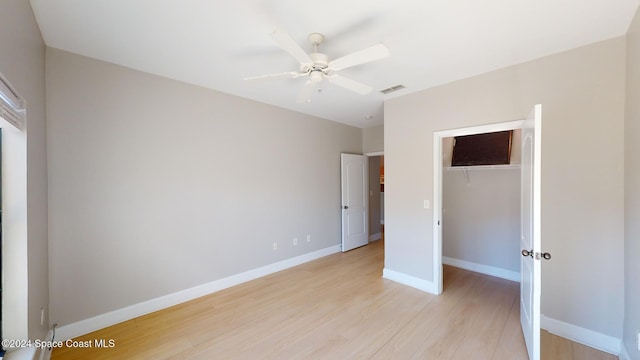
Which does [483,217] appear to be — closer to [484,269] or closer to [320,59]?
[484,269]

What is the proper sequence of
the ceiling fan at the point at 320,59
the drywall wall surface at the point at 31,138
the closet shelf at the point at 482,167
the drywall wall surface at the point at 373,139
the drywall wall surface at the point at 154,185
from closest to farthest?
the drywall wall surface at the point at 31,138, the ceiling fan at the point at 320,59, the drywall wall surface at the point at 154,185, the closet shelf at the point at 482,167, the drywall wall surface at the point at 373,139

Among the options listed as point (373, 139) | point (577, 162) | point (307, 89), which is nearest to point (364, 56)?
point (307, 89)

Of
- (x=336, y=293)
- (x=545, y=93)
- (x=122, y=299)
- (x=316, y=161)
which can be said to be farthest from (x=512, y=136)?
(x=122, y=299)

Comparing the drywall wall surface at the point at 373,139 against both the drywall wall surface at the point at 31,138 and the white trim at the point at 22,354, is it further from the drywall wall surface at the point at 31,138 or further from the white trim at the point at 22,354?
the white trim at the point at 22,354

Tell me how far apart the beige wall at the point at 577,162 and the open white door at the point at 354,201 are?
8.28ft

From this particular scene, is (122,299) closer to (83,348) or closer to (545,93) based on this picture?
(83,348)

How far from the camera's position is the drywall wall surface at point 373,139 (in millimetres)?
5301

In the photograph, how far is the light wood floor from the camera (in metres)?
2.15

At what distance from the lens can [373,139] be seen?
214 inches

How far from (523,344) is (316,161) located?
3.55m

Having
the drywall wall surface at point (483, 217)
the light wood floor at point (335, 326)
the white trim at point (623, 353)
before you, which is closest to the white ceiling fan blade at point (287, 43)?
the light wood floor at point (335, 326)

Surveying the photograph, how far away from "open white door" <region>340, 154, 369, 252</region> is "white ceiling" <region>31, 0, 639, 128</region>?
2514mm

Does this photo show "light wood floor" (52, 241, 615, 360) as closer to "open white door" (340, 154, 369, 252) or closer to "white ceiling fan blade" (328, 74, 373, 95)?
"open white door" (340, 154, 369, 252)

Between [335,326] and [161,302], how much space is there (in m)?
2.00
